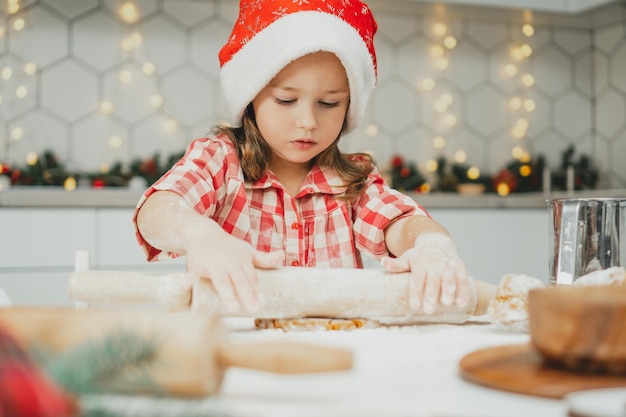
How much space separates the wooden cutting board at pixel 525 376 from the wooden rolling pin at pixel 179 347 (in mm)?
115

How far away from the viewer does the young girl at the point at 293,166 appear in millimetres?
978

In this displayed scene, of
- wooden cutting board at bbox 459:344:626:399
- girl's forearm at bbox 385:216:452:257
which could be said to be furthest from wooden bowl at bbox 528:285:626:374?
girl's forearm at bbox 385:216:452:257

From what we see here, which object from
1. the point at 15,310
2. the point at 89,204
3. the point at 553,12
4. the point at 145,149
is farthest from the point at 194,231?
the point at 553,12

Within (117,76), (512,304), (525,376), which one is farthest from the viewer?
(117,76)

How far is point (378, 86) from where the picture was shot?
261 centimetres

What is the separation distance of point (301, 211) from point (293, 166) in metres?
0.09

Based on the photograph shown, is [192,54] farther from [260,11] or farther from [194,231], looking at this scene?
[194,231]

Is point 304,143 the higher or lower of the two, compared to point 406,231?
higher

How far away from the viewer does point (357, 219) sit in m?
1.19

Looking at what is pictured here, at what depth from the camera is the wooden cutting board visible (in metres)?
0.41

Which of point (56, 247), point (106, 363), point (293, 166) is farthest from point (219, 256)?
point (56, 247)

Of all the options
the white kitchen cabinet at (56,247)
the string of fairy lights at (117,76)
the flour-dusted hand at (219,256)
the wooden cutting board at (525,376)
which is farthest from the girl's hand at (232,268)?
the string of fairy lights at (117,76)

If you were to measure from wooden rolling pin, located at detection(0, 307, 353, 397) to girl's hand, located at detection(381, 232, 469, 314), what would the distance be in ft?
1.18

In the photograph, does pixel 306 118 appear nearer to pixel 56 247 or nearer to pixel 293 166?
pixel 293 166
